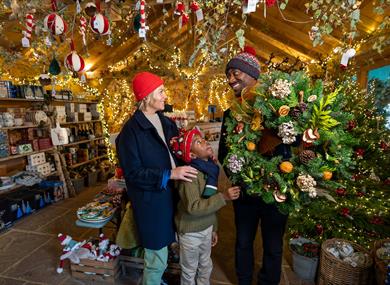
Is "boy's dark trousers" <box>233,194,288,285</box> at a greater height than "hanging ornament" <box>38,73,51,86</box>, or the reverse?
"hanging ornament" <box>38,73,51,86</box>

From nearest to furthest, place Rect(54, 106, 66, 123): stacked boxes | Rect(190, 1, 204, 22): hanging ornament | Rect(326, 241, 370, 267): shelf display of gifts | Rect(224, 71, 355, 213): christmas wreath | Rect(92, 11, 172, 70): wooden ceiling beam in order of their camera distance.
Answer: Rect(224, 71, 355, 213): christmas wreath < Rect(326, 241, 370, 267): shelf display of gifts < Rect(190, 1, 204, 22): hanging ornament < Rect(54, 106, 66, 123): stacked boxes < Rect(92, 11, 172, 70): wooden ceiling beam

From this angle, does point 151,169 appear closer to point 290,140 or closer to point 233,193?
point 233,193

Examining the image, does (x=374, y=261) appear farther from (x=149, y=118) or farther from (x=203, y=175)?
(x=149, y=118)

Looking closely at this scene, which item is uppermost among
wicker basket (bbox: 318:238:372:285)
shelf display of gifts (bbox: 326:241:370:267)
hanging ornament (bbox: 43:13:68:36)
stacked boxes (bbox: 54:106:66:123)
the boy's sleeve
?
hanging ornament (bbox: 43:13:68:36)

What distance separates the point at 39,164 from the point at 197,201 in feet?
11.2

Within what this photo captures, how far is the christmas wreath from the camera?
0.98 meters

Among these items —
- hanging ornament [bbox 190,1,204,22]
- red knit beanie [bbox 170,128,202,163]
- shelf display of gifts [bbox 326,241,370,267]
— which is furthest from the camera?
hanging ornament [bbox 190,1,204,22]

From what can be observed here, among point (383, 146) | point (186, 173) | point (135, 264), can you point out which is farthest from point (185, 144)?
point (383, 146)

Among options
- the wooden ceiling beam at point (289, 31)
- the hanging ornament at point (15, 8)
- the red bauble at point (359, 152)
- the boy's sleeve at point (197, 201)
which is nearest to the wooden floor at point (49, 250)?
the boy's sleeve at point (197, 201)

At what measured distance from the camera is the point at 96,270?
6.41 feet

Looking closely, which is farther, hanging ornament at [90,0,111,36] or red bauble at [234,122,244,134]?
hanging ornament at [90,0,111,36]

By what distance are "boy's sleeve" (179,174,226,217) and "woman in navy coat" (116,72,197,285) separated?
70 millimetres

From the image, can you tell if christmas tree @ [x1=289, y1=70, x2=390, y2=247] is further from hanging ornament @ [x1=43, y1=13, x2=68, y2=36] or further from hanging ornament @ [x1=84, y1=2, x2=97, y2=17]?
hanging ornament @ [x1=43, y1=13, x2=68, y2=36]

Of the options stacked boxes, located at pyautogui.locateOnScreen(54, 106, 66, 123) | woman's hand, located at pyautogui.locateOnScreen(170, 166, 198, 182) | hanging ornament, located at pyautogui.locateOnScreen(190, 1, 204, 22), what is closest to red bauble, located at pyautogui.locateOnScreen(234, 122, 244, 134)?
woman's hand, located at pyautogui.locateOnScreen(170, 166, 198, 182)
